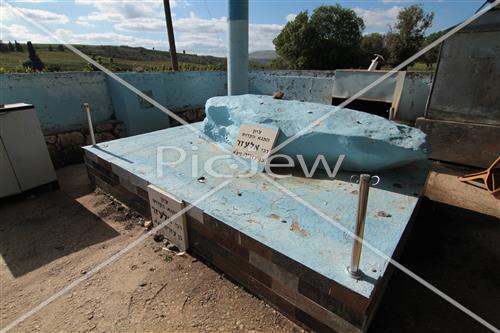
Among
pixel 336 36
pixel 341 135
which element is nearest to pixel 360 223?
pixel 341 135

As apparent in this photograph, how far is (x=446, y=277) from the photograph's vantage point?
207 centimetres

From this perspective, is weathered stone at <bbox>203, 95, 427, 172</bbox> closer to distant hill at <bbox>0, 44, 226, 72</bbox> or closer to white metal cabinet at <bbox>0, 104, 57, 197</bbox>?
white metal cabinet at <bbox>0, 104, 57, 197</bbox>

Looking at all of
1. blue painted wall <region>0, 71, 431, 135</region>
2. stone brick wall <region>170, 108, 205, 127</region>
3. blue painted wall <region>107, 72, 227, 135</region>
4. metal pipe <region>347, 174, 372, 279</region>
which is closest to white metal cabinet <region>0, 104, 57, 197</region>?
blue painted wall <region>0, 71, 431, 135</region>

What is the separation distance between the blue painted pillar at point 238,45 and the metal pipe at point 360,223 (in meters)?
3.40

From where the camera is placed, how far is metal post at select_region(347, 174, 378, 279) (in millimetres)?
1152

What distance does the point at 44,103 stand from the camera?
4.37m

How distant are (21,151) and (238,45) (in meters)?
3.30

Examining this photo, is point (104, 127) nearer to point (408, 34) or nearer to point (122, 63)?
point (122, 63)

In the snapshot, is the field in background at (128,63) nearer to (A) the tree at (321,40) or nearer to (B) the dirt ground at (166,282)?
(A) the tree at (321,40)

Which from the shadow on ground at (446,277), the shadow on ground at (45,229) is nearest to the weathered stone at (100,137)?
the shadow on ground at (45,229)

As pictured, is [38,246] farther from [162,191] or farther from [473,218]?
[473,218]

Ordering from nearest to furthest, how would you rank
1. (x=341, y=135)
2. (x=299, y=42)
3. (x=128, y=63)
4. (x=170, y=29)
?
(x=341, y=135)
(x=170, y=29)
(x=128, y=63)
(x=299, y=42)

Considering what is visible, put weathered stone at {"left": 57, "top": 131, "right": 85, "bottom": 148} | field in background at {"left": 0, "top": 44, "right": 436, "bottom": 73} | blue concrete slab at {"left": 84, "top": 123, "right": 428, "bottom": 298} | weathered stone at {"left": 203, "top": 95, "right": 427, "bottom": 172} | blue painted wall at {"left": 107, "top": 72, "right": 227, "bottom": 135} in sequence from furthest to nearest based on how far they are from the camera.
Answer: field in background at {"left": 0, "top": 44, "right": 436, "bottom": 73}
blue painted wall at {"left": 107, "top": 72, "right": 227, "bottom": 135}
weathered stone at {"left": 57, "top": 131, "right": 85, "bottom": 148}
weathered stone at {"left": 203, "top": 95, "right": 427, "bottom": 172}
blue concrete slab at {"left": 84, "top": 123, "right": 428, "bottom": 298}

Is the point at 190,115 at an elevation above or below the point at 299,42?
below
